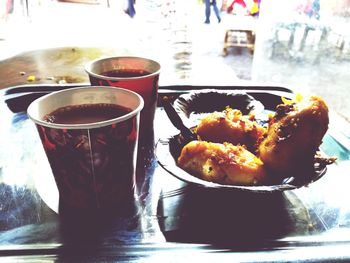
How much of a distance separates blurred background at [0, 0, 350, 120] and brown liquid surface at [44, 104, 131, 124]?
81.5 inches

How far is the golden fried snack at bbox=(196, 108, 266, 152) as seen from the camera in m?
0.65

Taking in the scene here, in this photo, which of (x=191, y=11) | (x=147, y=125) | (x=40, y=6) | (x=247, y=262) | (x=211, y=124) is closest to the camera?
(x=247, y=262)

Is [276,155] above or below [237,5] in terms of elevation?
above

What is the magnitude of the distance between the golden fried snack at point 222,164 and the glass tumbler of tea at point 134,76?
8.2 inches

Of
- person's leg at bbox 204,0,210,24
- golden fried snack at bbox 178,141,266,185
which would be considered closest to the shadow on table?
golden fried snack at bbox 178,141,266,185

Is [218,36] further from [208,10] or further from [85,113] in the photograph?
[85,113]

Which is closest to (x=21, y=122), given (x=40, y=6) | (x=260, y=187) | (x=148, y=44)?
(x=260, y=187)

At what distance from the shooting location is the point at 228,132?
25.7 inches

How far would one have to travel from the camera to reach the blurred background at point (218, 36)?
129 inches

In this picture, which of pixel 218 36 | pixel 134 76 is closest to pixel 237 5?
pixel 218 36

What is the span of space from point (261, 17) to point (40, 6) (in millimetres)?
3196

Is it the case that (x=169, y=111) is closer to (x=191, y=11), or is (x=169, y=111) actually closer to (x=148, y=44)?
(x=148, y=44)

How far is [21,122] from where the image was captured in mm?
862

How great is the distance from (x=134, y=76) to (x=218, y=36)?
462 cm
